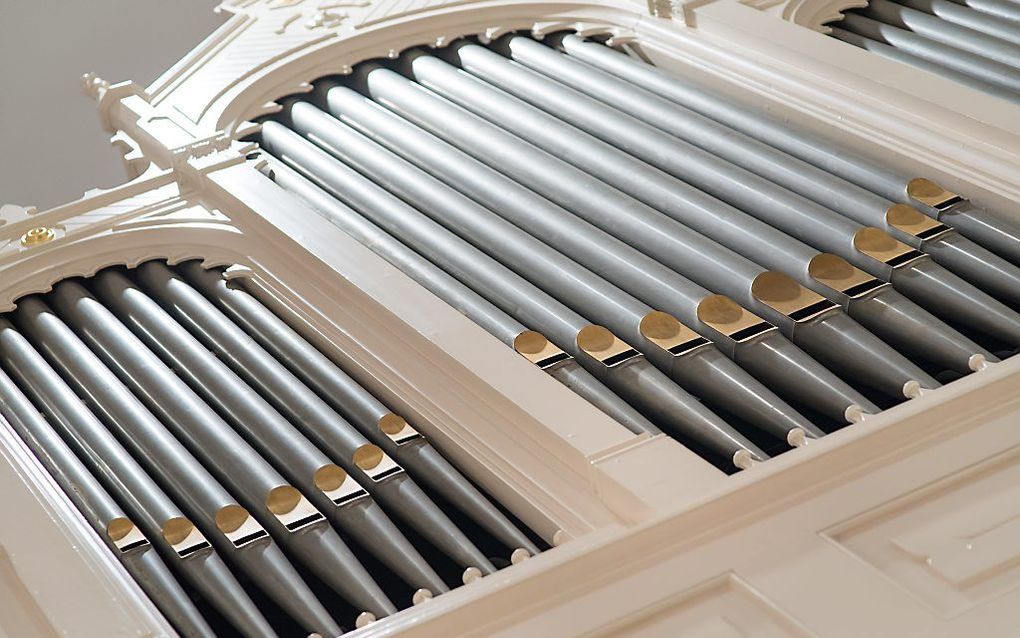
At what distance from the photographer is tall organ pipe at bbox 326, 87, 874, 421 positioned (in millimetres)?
5051

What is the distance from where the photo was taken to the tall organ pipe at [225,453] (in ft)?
15.9

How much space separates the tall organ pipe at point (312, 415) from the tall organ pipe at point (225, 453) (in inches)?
9.5

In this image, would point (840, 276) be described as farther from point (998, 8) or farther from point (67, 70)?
point (67, 70)

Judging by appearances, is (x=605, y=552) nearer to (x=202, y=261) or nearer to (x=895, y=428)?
(x=895, y=428)

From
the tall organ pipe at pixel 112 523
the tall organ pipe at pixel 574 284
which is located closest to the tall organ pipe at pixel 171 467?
the tall organ pipe at pixel 112 523

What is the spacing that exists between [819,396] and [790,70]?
2515mm

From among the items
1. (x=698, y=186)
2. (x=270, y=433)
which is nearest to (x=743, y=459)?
(x=270, y=433)

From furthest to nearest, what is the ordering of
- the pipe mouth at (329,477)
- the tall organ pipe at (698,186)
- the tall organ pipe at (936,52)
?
the tall organ pipe at (936,52)
the tall organ pipe at (698,186)
the pipe mouth at (329,477)

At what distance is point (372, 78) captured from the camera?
823 centimetres

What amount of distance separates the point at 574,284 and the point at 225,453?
1.61 meters

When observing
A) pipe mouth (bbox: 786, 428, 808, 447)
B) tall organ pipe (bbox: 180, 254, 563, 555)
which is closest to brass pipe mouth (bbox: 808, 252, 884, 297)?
pipe mouth (bbox: 786, 428, 808, 447)

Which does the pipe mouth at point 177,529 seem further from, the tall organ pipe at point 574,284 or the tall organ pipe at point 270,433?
the tall organ pipe at point 574,284

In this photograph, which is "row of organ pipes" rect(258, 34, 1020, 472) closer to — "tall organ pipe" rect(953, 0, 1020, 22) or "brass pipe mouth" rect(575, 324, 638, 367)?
"brass pipe mouth" rect(575, 324, 638, 367)

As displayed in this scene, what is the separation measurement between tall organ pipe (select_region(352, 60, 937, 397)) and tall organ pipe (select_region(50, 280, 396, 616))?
6.16ft
